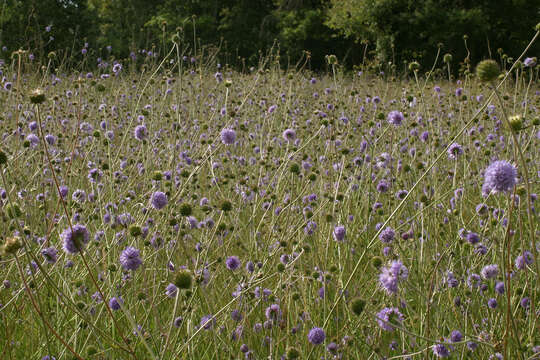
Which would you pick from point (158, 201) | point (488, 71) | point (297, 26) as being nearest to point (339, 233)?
point (158, 201)

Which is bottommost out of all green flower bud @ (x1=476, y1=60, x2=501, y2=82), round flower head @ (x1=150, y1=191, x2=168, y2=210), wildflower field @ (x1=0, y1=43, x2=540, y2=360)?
wildflower field @ (x1=0, y1=43, x2=540, y2=360)

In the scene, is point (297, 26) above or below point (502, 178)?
below

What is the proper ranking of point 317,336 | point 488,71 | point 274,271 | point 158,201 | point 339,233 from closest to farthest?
point 488,71 → point 317,336 → point 158,201 → point 339,233 → point 274,271

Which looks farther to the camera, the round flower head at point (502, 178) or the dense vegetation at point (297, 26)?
the dense vegetation at point (297, 26)

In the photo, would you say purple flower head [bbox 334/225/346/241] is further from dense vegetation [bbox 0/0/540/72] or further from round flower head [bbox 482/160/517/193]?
dense vegetation [bbox 0/0/540/72]

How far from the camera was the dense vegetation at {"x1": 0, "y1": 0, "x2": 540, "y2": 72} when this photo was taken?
47.7ft

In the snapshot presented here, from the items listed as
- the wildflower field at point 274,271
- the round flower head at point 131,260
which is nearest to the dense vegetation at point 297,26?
the wildflower field at point 274,271

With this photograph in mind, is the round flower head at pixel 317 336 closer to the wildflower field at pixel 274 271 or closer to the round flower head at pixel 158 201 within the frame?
the wildflower field at pixel 274 271

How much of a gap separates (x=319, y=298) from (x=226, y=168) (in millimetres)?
1844

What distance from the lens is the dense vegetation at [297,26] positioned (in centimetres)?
1454

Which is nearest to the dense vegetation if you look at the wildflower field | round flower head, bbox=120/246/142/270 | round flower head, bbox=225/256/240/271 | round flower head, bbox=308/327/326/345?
the wildflower field

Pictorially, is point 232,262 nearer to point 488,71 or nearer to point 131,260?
point 131,260

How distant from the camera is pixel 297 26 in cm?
1845

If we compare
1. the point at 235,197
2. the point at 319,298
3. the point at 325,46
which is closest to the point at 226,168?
the point at 235,197
